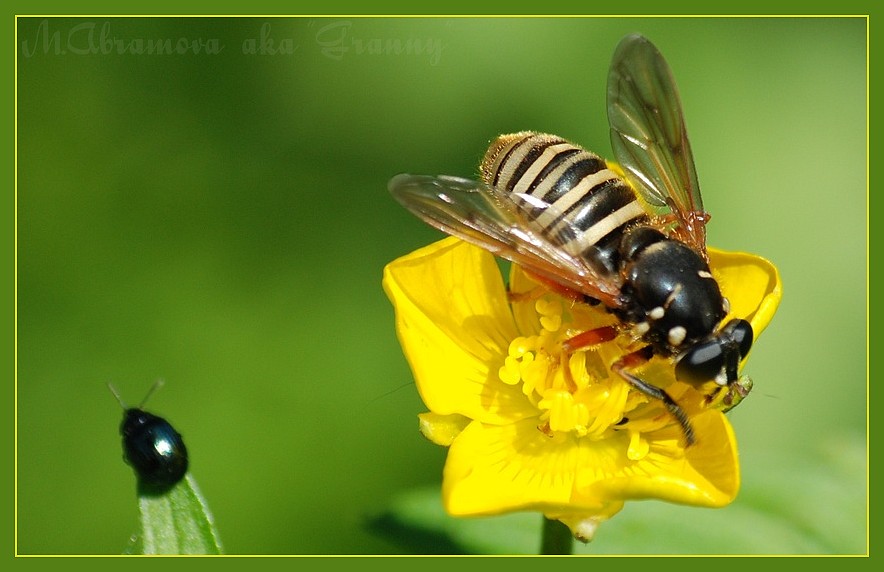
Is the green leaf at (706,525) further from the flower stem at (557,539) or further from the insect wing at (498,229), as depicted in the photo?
the insect wing at (498,229)

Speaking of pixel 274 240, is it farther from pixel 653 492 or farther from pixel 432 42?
pixel 653 492

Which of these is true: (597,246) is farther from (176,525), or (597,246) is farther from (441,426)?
(176,525)

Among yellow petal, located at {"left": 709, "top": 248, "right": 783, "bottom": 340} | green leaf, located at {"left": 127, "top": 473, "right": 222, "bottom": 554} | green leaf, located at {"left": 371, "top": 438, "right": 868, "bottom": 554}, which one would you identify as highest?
yellow petal, located at {"left": 709, "top": 248, "right": 783, "bottom": 340}

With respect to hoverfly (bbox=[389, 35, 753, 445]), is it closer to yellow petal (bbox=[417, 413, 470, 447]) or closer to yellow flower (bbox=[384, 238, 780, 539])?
yellow flower (bbox=[384, 238, 780, 539])

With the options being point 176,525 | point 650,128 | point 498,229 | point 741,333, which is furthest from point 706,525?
point 176,525

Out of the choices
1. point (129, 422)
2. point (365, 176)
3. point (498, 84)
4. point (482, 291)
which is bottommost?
point (129, 422)

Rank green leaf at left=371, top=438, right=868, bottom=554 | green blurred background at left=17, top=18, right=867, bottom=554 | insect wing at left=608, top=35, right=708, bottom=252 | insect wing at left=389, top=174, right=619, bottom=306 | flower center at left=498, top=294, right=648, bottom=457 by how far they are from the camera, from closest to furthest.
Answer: insect wing at left=389, top=174, right=619, bottom=306 → flower center at left=498, top=294, right=648, bottom=457 → insect wing at left=608, top=35, right=708, bottom=252 → green leaf at left=371, top=438, right=868, bottom=554 → green blurred background at left=17, top=18, right=867, bottom=554

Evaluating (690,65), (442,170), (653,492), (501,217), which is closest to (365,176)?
(442,170)

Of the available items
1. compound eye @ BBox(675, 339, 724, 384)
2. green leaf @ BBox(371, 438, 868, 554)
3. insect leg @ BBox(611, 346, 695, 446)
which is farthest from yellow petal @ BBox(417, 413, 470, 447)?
compound eye @ BBox(675, 339, 724, 384)
